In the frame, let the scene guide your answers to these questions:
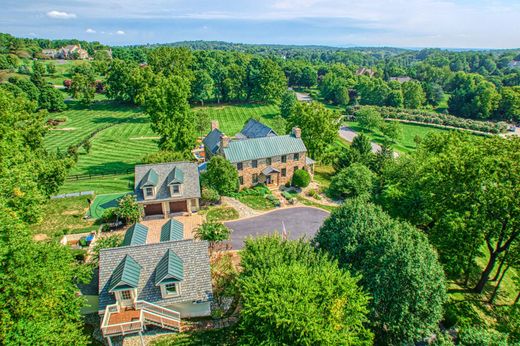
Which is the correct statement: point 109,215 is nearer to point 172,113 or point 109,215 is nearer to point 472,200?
point 172,113

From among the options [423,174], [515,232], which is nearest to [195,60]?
[423,174]

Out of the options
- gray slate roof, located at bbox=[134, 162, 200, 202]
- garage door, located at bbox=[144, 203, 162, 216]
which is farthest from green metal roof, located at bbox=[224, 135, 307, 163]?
garage door, located at bbox=[144, 203, 162, 216]

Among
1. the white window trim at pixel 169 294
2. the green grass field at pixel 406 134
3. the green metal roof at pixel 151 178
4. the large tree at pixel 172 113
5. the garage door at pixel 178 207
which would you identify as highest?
the large tree at pixel 172 113

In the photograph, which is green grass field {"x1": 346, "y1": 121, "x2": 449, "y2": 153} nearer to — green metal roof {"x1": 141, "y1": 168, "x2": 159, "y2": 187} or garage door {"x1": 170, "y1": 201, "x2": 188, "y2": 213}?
garage door {"x1": 170, "y1": 201, "x2": 188, "y2": 213}

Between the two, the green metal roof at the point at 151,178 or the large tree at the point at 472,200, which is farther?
the green metal roof at the point at 151,178

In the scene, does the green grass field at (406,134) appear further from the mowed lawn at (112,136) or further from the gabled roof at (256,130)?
the gabled roof at (256,130)

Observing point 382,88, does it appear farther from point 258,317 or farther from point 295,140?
Answer: point 258,317

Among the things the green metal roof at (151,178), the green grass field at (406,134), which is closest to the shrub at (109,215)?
the green metal roof at (151,178)
